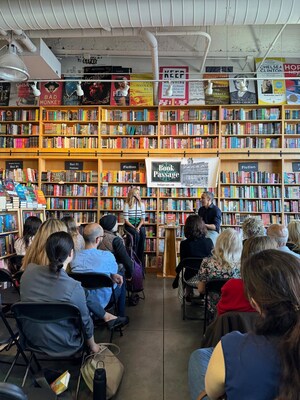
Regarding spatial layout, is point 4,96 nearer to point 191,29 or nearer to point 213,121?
point 191,29

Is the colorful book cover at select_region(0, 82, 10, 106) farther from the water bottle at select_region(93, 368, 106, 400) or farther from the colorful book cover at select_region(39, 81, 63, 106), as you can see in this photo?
the water bottle at select_region(93, 368, 106, 400)

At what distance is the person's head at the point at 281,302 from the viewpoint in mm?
814

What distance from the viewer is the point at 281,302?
94cm

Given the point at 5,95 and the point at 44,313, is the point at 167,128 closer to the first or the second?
the point at 5,95

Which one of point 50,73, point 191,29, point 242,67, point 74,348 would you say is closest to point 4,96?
point 50,73

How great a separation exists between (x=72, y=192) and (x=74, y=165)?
0.66 m

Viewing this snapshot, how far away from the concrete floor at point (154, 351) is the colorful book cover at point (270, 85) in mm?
4664

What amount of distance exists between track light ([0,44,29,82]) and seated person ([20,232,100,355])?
292cm

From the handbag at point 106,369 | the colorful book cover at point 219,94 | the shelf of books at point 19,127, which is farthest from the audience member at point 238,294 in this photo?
the shelf of books at point 19,127

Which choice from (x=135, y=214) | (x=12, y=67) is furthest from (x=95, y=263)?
(x=12, y=67)

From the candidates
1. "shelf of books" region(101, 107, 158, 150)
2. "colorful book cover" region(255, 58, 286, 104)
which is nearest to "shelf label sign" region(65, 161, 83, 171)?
"shelf of books" region(101, 107, 158, 150)

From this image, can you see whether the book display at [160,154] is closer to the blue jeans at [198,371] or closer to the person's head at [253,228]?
the person's head at [253,228]

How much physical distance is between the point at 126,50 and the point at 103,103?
1.30m

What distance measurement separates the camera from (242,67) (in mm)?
6344
